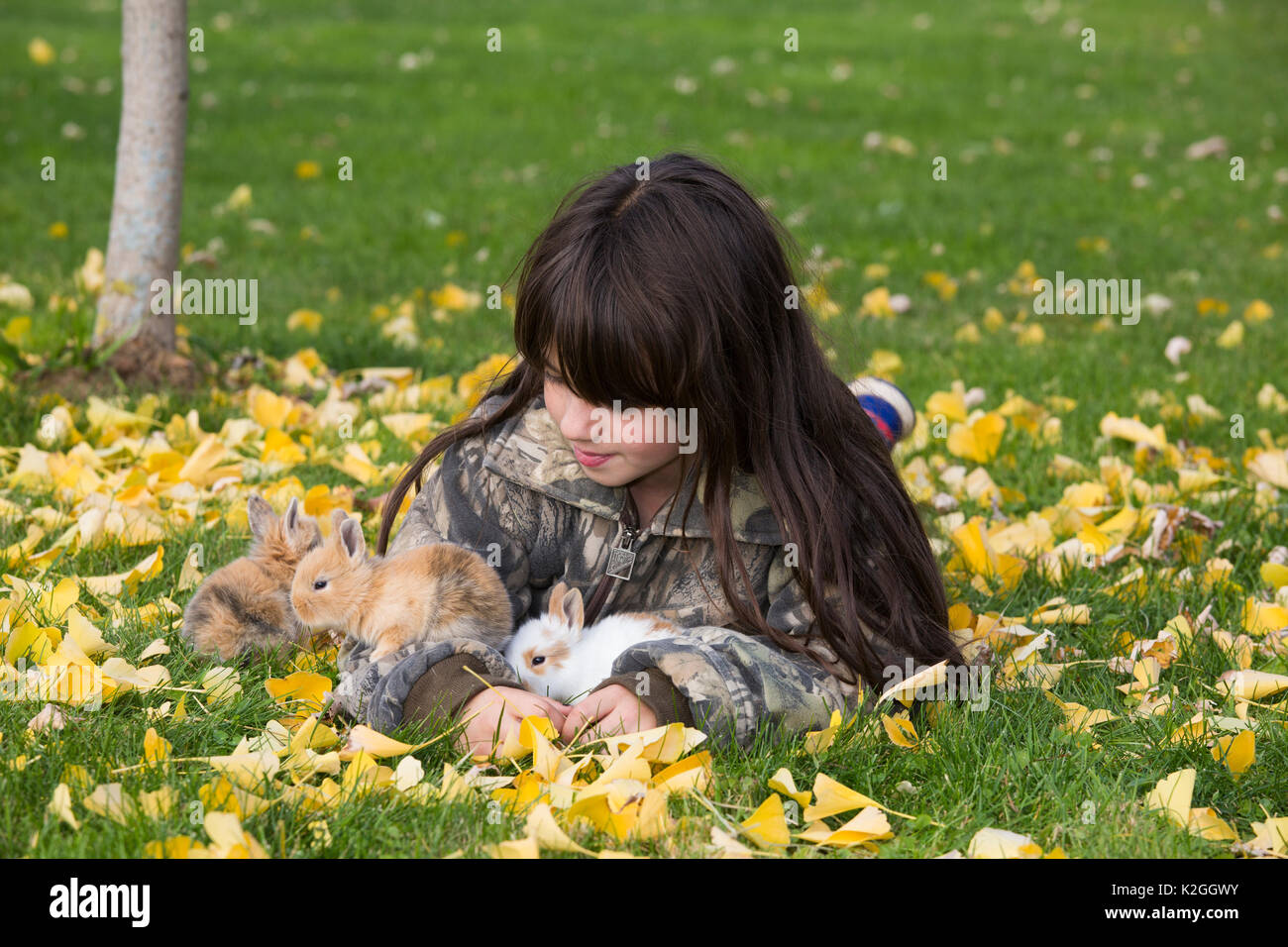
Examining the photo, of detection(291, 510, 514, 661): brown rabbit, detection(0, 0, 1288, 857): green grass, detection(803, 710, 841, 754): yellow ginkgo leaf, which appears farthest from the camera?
detection(291, 510, 514, 661): brown rabbit

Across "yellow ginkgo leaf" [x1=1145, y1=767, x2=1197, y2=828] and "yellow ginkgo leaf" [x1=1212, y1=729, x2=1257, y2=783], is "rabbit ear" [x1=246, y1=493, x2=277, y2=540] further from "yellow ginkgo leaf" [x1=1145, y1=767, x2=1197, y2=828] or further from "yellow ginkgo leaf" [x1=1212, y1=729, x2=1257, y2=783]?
"yellow ginkgo leaf" [x1=1212, y1=729, x2=1257, y2=783]

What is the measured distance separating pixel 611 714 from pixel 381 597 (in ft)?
1.71

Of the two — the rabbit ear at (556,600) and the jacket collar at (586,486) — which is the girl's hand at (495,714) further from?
the jacket collar at (586,486)

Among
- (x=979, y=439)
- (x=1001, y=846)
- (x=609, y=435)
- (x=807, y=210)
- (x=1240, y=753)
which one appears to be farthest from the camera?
(x=807, y=210)

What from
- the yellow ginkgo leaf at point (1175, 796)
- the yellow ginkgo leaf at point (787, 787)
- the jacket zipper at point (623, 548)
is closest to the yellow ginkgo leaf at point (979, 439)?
the jacket zipper at point (623, 548)

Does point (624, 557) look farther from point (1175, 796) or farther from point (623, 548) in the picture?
point (1175, 796)

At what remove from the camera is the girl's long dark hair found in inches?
101

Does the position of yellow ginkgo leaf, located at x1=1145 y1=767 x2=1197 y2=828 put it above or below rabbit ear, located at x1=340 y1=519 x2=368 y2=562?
below

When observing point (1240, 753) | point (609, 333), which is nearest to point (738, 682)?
point (609, 333)

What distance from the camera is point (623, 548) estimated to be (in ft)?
9.55

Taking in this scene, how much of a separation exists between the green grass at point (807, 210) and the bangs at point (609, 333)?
62cm

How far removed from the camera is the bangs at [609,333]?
2531 mm

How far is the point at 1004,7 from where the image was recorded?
57.8 feet

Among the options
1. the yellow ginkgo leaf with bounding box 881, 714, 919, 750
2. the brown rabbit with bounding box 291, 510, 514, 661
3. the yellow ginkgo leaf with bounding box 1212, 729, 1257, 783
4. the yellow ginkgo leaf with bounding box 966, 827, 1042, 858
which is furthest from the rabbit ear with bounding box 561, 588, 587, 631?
the yellow ginkgo leaf with bounding box 1212, 729, 1257, 783
